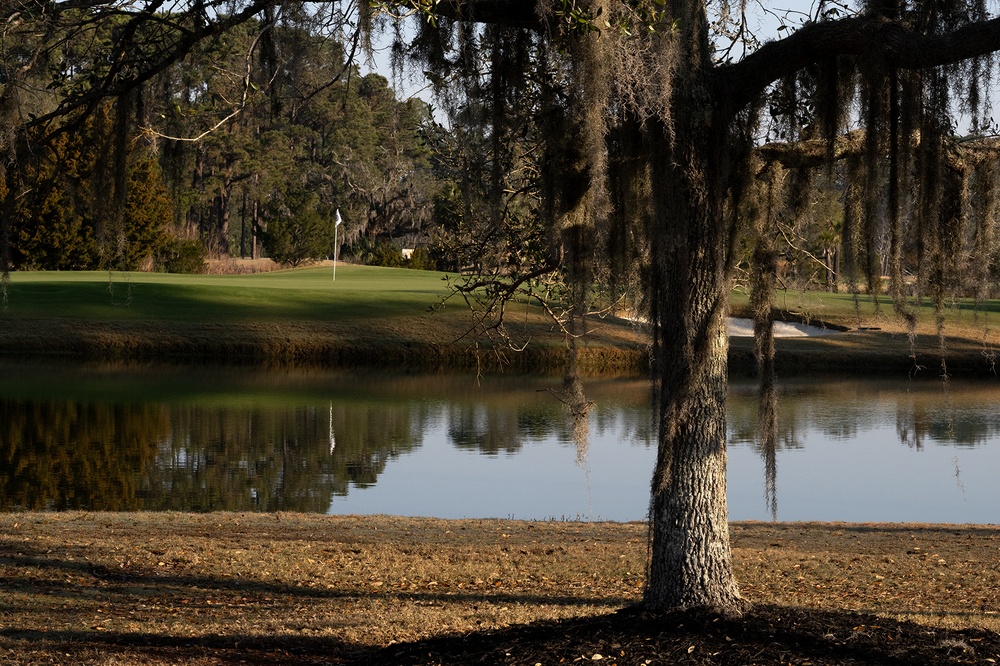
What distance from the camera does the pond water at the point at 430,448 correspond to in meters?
13.8

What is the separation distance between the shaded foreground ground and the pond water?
5.55ft

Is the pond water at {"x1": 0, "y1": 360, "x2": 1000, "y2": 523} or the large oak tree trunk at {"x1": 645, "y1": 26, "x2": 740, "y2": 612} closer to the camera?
the large oak tree trunk at {"x1": 645, "y1": 26, "x2": 740, "y2": 612}

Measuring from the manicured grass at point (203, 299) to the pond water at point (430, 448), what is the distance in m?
4.99

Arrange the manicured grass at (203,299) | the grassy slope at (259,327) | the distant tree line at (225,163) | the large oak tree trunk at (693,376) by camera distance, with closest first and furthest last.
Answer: the large oak tree trunk at (693,376) < the distant tree line at (225,163) < the grassy slope at (259,327) < the manicured grass at (203,299)

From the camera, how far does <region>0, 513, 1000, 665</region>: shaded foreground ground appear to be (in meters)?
5.07

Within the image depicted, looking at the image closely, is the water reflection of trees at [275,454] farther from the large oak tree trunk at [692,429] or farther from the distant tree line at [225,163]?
the large oak tree trunk at [692,429]

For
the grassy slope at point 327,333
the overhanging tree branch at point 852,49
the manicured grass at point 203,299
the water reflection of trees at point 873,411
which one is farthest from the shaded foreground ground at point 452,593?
the manicured grass at point 203,299

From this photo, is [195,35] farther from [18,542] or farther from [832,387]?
[832,387]

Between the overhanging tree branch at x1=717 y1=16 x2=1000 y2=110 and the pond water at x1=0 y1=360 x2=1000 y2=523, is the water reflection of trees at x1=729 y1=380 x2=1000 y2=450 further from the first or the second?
the overhanging tree branch at x1=717 y1=16 x2=1000 y2=110

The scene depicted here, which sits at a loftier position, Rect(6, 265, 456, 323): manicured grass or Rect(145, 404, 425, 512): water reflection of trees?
Rect(6, 265, 456, 323): manicured grass

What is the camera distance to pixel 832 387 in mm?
26219

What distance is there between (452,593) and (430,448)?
992cm

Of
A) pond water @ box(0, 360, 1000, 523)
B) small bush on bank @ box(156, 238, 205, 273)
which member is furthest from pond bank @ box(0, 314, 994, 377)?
small bush on bank @ box(156, 238, 205, 273)

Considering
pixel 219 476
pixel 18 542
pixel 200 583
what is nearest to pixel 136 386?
pixel 219 476
